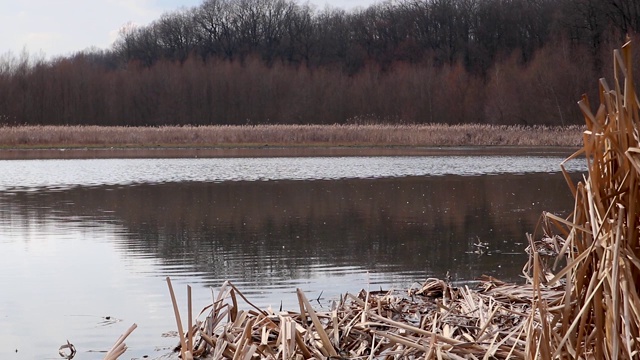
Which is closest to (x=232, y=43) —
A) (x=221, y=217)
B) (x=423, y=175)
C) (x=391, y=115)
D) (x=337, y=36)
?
(x=337, y=36)

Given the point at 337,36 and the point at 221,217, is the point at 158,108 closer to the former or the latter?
the point at 337,36

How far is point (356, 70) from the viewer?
68.9 meters

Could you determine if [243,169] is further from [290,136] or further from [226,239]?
[226,239]

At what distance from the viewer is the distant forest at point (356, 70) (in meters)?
46.2

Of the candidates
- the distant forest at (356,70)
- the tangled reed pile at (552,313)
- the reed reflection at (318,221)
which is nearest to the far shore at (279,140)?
the distant forest at (356,70)

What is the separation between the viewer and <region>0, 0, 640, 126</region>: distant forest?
4619 centimetres

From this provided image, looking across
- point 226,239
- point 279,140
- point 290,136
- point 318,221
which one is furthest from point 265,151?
point 226,239

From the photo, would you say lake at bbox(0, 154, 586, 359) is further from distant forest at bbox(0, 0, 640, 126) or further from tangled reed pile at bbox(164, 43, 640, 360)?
distant forest at bbox(0, 0, 640, 126)

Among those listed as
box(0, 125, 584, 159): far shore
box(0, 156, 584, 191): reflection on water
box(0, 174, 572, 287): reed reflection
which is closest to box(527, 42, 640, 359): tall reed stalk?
box(0, 174, 572, 287): reed reflection

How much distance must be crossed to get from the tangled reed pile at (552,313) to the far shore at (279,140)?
26.0 metres

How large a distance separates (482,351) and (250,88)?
56.8 m

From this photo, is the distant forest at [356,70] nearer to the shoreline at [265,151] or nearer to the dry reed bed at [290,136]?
the dry reed bed at [290,136]

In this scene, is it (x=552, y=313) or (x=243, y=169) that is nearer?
(x=552, y=313)

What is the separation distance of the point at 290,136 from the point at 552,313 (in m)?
30.8
